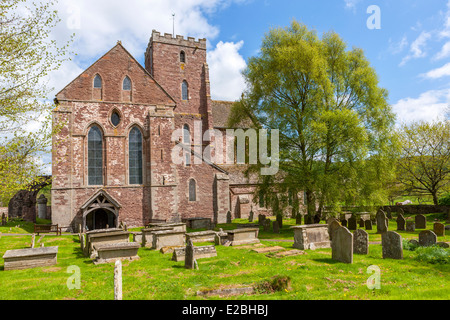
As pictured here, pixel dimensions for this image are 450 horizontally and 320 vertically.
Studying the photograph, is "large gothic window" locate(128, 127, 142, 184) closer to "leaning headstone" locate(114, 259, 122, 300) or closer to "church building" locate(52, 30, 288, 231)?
"church building" locate(52, 30, 288, 231)

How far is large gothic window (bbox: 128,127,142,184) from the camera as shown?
23.2 meters

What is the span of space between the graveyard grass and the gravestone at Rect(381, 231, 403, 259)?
0.33 metres

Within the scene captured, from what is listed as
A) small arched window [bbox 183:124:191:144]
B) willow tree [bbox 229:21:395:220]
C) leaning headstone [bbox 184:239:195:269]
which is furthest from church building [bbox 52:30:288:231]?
leaning headstone [bbox 184:239:195:269]

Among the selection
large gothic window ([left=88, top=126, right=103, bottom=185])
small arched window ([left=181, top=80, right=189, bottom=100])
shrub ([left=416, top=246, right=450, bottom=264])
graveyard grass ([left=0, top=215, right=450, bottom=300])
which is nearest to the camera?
graveyard grass ([left=0, top=215, right=450, bottom=300])

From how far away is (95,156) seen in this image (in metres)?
22.3

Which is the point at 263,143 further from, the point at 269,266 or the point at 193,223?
the point at 269,266

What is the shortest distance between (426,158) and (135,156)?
2804 centimetres

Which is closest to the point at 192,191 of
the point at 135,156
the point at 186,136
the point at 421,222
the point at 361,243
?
the point at 135,156

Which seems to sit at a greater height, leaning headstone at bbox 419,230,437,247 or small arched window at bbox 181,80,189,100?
small arched window at bbox 181,80,189,100

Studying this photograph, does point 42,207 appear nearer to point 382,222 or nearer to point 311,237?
point 311,237

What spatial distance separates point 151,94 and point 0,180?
14691mm

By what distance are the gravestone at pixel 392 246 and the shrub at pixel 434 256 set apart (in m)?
0.67

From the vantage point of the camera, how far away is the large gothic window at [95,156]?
22.0 m
